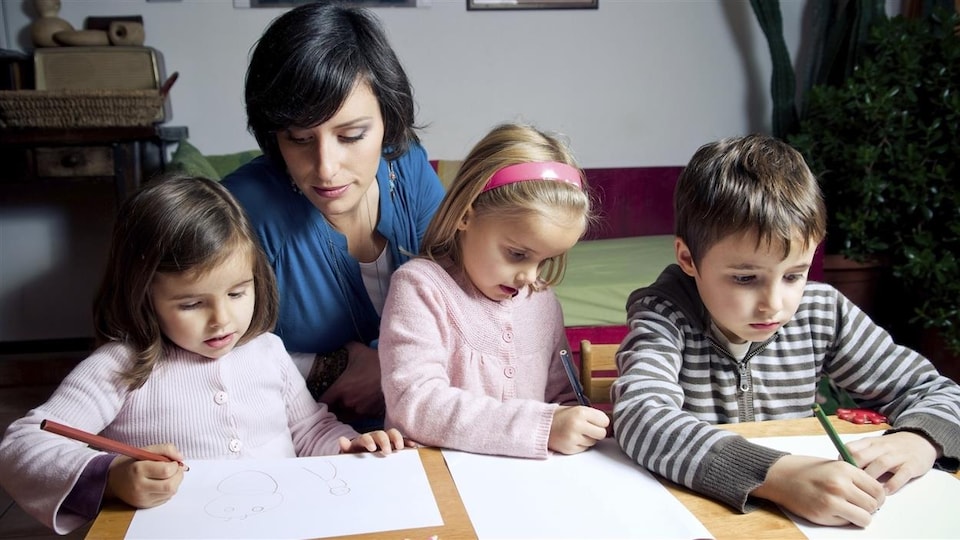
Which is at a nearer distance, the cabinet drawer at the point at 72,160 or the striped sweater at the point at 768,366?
the striped sweater at the point at 768,366

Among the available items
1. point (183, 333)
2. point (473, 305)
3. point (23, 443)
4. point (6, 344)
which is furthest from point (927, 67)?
point (6, 344)

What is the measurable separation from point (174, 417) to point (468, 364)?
15.7 inches

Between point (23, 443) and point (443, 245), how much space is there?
594 millimetres

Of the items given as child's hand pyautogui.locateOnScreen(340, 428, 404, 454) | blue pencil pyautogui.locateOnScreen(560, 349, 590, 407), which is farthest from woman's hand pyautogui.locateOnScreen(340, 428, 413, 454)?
blue pencil pyautogui.locateOnScreen(560, 349, 590, 407)

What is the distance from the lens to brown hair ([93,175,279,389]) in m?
1.01

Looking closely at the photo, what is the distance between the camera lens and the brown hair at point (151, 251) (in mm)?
1007

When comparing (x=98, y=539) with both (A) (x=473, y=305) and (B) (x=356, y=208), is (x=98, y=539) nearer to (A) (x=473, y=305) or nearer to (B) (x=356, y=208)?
(A) (x=473, y=305)

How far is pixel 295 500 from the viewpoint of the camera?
82 cm

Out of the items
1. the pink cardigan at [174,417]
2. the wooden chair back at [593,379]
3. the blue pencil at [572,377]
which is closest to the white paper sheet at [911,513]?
the blue pencil at [572,377]

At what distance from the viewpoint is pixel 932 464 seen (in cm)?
91

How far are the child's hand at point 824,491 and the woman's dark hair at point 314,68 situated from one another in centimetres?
78

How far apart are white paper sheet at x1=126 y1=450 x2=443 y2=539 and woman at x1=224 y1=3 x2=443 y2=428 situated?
1.49 feet

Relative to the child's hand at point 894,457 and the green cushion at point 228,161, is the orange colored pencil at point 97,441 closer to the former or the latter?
the child's hand at point 894,457

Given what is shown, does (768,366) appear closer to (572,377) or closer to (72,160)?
(572,377)
